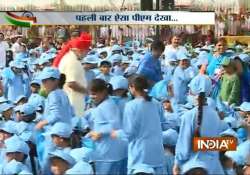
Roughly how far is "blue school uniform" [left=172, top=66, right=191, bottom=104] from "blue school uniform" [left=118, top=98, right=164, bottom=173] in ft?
12.4

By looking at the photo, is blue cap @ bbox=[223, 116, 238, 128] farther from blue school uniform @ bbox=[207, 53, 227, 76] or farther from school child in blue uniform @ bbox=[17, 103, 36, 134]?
blue school uniform @ bbox=[207, 53, 227, 76]

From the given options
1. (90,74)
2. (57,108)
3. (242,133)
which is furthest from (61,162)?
(90,74)

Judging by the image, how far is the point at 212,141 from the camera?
6.85 metres

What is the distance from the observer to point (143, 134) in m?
7.82

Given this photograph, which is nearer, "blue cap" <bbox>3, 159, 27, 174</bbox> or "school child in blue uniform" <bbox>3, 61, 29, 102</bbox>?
"blue cap" <bbox>3, 159, 27, 174</bbox>

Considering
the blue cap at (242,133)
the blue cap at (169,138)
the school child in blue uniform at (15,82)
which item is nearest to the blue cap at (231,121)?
the blue cap at (242,133)

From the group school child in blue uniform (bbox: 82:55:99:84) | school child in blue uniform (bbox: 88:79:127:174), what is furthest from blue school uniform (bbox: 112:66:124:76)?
school child in blue uniform (bbox: 88:79:127:174)

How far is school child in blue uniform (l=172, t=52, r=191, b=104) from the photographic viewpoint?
11.8m

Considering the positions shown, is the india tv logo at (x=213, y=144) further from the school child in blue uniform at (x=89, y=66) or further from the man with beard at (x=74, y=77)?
the school child in blue uniform at (x=89, y=66)

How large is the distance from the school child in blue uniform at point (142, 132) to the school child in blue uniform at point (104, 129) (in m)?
0.10

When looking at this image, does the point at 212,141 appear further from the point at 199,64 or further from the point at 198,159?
the point at 199,64

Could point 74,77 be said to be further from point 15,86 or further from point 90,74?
point 15,86

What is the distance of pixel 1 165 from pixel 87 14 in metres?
12.4

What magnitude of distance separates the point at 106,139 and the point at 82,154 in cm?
38
